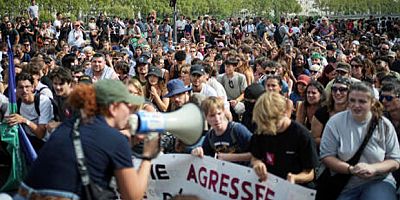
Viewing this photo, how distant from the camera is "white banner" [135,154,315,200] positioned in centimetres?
534

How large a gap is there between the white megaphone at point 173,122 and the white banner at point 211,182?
101 centimetres

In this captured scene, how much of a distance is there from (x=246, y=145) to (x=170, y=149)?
107 centimetres

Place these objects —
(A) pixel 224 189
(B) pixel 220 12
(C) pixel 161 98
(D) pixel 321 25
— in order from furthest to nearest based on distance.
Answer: (B) pixel 220 12, (D) pixel 321 25, (C) pixel 161 98, (A) pixel 224 189

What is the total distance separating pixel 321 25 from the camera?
27.9 meters

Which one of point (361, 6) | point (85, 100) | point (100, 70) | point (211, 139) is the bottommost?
point (361, 6)

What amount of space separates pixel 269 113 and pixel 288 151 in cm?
41

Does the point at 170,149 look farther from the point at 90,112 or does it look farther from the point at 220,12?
the point at 220,12

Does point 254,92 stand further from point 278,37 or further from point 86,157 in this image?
point 278,37

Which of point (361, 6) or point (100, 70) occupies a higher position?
point (100, 70)

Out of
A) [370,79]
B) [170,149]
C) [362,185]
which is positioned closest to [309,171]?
[362,185]

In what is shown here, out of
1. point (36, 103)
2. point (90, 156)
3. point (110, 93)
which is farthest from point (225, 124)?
point (36, 103)

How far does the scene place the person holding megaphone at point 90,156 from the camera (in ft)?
12.5

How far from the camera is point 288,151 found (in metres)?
5.33

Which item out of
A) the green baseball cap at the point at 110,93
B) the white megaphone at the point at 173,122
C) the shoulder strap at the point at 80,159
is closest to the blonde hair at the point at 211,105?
the white megaphone at the point at 173,122
